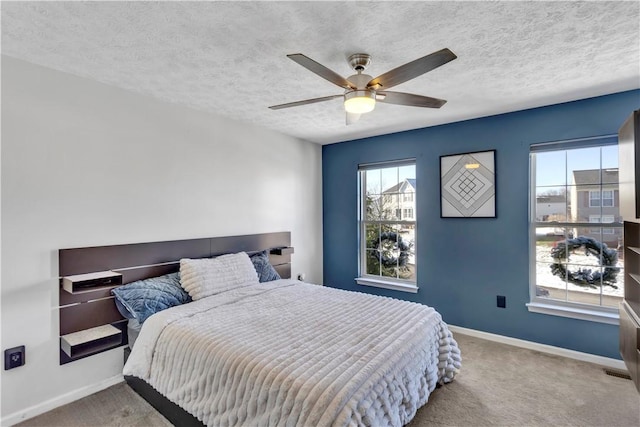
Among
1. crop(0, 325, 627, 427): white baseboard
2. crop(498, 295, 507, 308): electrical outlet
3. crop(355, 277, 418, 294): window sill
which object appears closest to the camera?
crop(0, 325, 627, 427): white baseboard

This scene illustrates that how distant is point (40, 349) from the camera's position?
7.32 ft

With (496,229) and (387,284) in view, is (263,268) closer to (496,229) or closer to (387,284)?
(387,284)

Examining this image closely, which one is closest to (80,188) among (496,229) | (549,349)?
(496,229)

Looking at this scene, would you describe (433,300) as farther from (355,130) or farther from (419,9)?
(419,9)

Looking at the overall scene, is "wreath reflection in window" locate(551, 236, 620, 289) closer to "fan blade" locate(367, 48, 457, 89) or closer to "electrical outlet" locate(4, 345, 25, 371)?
"fan blade" locate(367, 48, 457, 89)

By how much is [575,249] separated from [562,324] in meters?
0.75

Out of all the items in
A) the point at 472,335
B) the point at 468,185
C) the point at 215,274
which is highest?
the point at 468,185

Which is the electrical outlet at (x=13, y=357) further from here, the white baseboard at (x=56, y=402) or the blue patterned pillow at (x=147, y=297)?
the blue patterned pillow at (x=147, y=297)

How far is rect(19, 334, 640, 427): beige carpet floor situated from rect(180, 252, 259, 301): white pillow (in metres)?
0.89

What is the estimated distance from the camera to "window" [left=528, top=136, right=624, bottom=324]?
A: 2.92 meters

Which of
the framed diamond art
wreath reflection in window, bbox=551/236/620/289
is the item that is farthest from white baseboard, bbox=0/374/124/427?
wreath reflection in window, bbox=551/236/620/289

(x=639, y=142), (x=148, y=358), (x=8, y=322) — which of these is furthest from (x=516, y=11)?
(x=8, y=322)

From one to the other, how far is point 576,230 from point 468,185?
1090mm

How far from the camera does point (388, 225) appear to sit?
4363 mm
